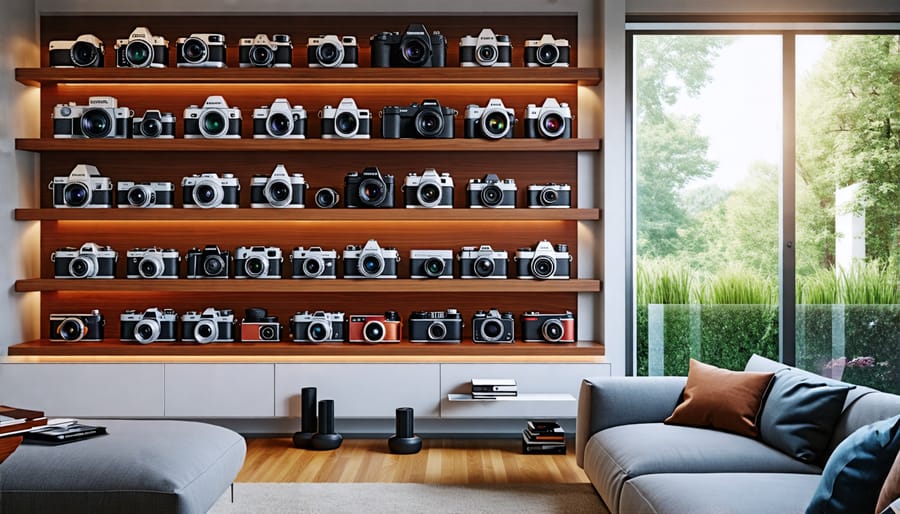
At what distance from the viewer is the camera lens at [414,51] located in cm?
520

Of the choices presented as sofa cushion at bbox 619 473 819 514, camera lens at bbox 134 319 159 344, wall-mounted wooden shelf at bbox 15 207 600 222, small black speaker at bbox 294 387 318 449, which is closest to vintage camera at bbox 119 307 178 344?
camera lens at bbox 134 319 159 344

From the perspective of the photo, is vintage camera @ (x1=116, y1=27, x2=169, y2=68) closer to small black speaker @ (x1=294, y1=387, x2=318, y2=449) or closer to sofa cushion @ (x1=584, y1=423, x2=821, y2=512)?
small black speaker @ (x1=294, y1=387, x2=318, y2=449)

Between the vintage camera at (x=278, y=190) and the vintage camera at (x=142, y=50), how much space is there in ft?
2.96

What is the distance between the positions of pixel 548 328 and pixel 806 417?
2.22 metres

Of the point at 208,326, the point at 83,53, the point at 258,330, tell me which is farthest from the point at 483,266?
the point at 83,53

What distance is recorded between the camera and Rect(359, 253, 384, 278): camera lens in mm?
5172

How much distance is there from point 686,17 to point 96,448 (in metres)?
4.10

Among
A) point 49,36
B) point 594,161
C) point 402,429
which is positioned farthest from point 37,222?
point 594,161

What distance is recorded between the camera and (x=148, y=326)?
16.9ft

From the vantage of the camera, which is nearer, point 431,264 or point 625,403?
A: point 625,403

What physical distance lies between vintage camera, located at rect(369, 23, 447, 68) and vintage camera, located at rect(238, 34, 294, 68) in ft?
1.69

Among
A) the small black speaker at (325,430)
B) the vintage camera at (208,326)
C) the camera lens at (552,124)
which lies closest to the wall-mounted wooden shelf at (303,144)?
the camera lens at (552,124)

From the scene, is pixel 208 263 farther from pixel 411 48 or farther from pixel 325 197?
pixel 411 48

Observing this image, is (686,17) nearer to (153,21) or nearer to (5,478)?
(153,21)
